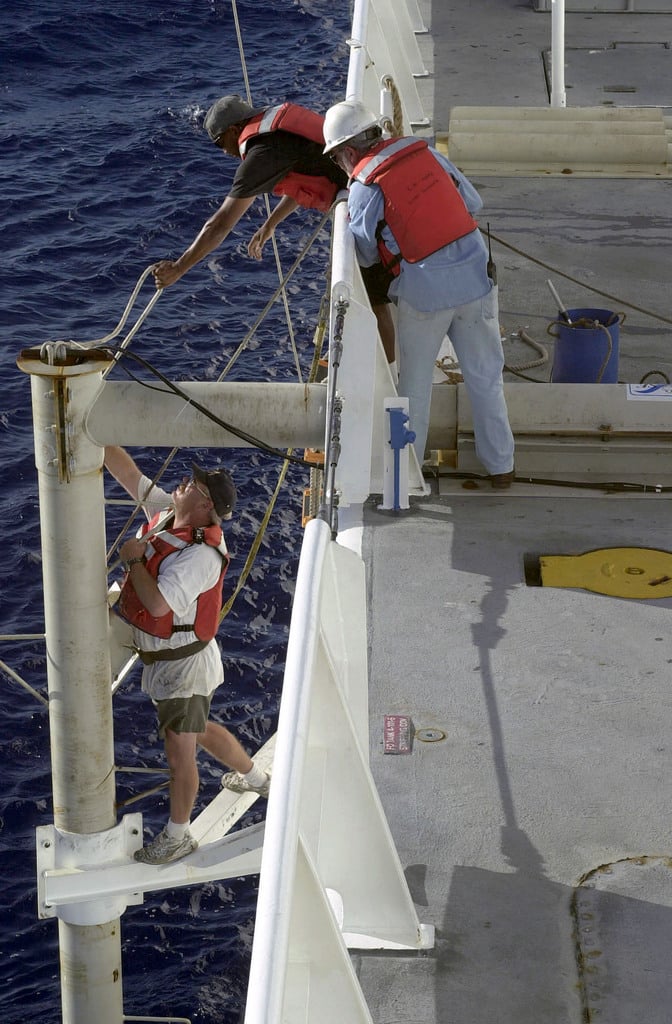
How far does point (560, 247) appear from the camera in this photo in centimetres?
1119

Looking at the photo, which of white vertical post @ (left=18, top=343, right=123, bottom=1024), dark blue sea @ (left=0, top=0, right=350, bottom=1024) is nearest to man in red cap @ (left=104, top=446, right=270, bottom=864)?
white vertical post @ (left=18, top=343, right=123, bottom=1024)

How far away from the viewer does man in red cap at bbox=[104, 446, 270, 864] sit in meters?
5.73

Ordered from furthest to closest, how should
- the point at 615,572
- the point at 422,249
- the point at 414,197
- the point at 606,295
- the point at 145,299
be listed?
the point at 145,299, the point at 606,295, the point at 615,572, the point at 422,249, the point at 414,197

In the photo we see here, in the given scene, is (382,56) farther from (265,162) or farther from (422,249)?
(422,249)

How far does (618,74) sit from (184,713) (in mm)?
11689

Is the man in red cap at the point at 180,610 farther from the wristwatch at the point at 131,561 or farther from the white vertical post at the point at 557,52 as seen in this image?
the white vertical post at the point at 557,52

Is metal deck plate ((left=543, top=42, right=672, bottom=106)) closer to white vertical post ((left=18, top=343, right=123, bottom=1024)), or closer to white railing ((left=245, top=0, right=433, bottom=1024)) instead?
white railing ((left=245, top=0, right=433, bottom=1024))

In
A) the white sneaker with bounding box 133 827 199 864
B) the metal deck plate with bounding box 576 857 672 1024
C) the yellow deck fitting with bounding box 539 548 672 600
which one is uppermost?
the yellow deck fitting with bounding box 539 548 672 600

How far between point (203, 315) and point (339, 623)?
15458 millimetres

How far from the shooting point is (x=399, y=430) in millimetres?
7078

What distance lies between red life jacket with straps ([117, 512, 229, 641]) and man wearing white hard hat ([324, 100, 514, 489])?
1.91 metres

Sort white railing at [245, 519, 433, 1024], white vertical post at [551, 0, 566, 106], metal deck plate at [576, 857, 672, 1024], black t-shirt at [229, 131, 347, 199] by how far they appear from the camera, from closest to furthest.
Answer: white railing at [245, 519, 433, 1024] → metal deck plate at [576, 857, 672, 1024] → black t-shirt at [229, 131, 347, 199] → white vertical post at [551, 0, 566, 106]

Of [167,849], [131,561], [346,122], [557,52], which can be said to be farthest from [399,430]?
[557,52]

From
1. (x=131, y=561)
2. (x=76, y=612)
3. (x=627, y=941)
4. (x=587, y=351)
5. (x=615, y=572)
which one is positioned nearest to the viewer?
(x=627, y=941)
